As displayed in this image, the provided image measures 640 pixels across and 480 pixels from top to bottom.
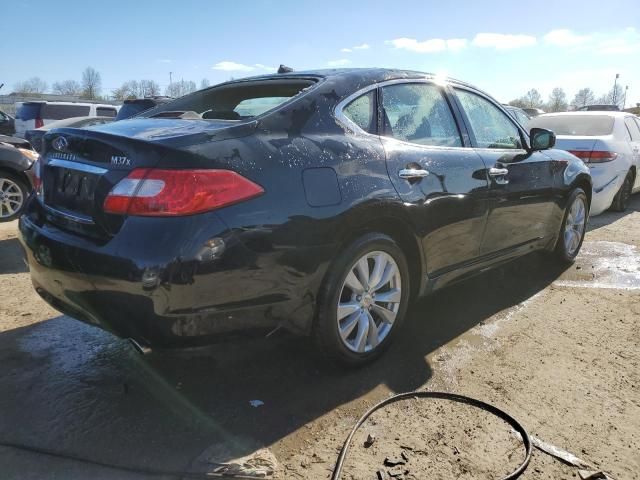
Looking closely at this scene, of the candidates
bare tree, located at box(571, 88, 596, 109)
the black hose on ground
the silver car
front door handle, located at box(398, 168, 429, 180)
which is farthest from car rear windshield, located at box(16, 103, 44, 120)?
bare tree, located at box(571, 88, 596, 109)

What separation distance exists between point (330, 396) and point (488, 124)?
2.50 meters

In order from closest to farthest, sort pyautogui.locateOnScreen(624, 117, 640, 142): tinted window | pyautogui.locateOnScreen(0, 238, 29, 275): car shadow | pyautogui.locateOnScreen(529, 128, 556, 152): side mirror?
pyautogui.locateOnScreen(529, 128, 556, 152): side mirror < pyautogui.locateOnScreen(0, 238, 29, 275): car shadow < pyautogui.locateOnScreen(624, 117, 640, 142): tinted window

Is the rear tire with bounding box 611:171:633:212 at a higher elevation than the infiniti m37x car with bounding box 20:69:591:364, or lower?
lower

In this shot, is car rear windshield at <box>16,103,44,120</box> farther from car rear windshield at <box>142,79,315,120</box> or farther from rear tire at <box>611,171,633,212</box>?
rear tire at <box>611,171,633,212</box>

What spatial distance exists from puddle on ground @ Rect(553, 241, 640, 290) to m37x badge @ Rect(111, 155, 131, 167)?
3.87 metres

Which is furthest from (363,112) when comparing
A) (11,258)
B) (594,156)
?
(594,156)

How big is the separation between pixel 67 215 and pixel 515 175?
311 centimetres

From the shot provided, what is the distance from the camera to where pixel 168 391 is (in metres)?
2.84

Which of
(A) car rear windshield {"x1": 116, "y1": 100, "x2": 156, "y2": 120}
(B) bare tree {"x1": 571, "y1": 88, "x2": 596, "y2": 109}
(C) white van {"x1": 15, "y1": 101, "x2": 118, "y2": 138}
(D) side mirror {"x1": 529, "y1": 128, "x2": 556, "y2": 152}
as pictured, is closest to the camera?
(D) side mirror {"x1": 529, "y1": 128, "x2": 556, "y2": 152}

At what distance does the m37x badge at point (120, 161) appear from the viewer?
2389 millimetres

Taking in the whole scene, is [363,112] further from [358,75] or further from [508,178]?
[508,178]

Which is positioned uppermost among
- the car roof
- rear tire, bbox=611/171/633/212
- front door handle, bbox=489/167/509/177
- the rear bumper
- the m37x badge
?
the car roof

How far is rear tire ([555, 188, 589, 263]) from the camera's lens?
5.01 meters

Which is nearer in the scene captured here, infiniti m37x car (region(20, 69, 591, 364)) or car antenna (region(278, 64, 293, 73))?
infiniti m37x car (region(20, 69, 591, 364))
